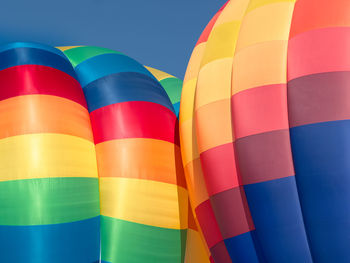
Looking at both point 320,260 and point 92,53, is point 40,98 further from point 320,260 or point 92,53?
point 320,260

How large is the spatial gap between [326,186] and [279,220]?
1.40ft

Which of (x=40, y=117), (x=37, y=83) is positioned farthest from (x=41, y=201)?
(x=37, y=83)

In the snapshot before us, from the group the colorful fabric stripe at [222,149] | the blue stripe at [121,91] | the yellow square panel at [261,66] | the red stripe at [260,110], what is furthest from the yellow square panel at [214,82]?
the blue stripe at [121,91]

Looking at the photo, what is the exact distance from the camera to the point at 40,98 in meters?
4.46

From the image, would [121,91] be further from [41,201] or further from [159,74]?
[159,74]

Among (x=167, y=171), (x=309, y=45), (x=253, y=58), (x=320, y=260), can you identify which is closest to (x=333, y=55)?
(x=309, y=45)

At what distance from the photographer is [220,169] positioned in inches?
159

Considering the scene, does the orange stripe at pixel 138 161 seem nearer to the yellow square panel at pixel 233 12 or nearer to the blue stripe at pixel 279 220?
the blue stripe at pixel 279 220

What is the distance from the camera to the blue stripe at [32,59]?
473 centimetres

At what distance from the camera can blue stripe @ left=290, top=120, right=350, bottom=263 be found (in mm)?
3494

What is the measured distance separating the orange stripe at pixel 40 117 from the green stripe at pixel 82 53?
823 millimetres

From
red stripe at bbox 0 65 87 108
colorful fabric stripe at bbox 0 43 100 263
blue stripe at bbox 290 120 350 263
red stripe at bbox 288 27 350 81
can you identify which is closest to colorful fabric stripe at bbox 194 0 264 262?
blue stripe at bbox 290 120 350 263

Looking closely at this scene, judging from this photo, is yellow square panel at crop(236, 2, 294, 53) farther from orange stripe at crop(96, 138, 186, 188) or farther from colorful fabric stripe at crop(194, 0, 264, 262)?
orange stripe at crop(96, 138, 186, 188)

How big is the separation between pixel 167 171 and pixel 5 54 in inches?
73.5
